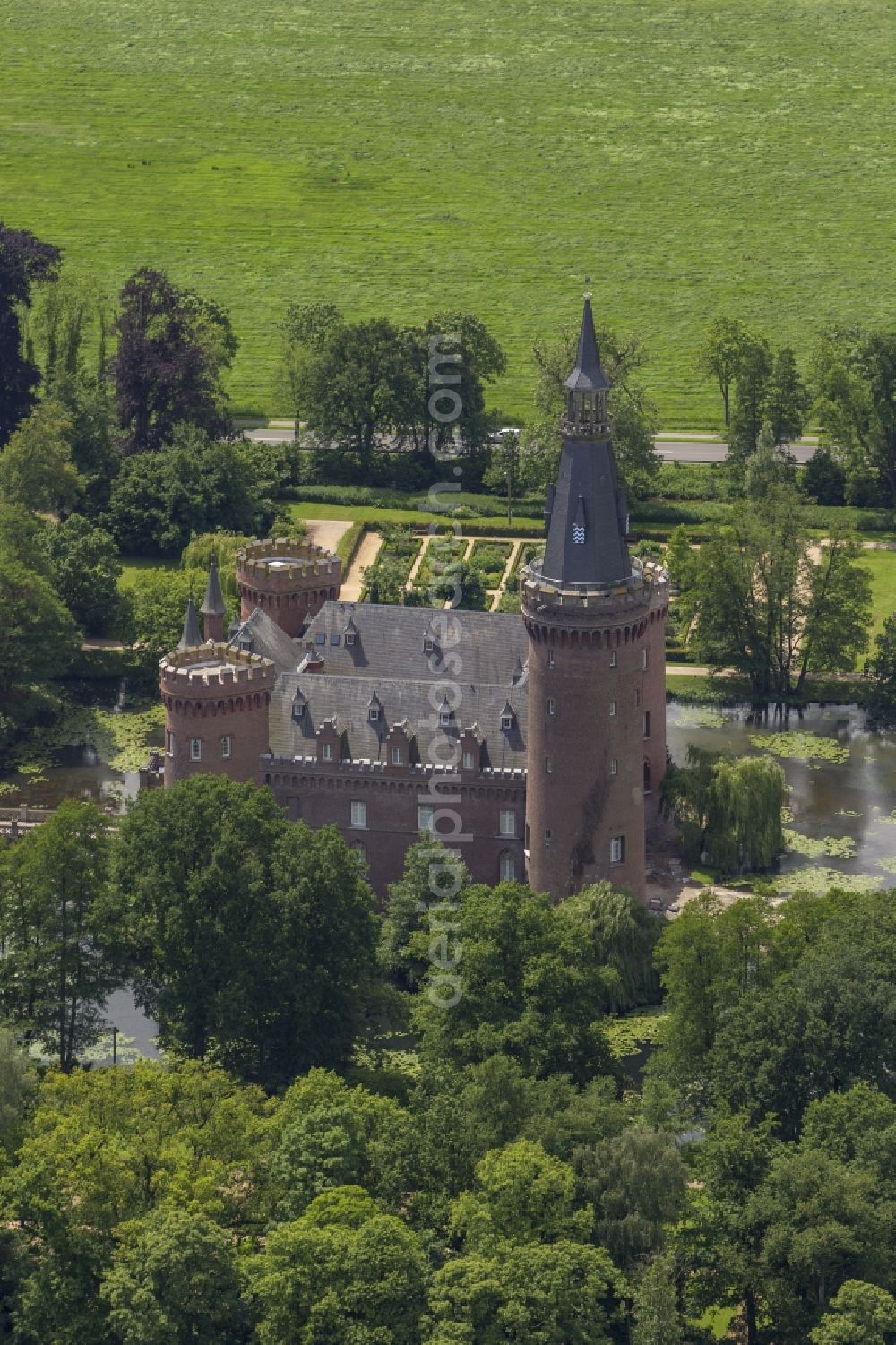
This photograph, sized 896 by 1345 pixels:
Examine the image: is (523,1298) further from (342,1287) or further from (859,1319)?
(859,1319)

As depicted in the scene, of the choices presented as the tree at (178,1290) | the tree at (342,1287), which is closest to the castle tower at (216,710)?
the tree at (178,1290)

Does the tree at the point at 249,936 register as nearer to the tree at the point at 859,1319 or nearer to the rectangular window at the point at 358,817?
the rectangular window at the point at 358,817

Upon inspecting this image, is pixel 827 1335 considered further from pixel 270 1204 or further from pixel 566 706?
pixel 566 706

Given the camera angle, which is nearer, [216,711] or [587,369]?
[587,369]

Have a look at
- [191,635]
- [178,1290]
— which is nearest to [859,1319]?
[178,1290]

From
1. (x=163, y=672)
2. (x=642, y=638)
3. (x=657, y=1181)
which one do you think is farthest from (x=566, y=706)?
(x=657, y=1181)

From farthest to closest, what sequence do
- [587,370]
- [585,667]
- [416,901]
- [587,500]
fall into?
[416,901] → [585,667] → [587,500] → [587,370]
